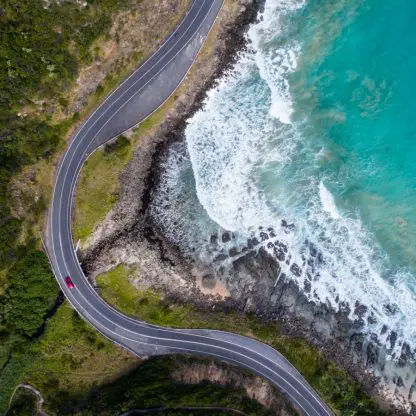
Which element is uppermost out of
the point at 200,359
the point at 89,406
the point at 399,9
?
the point at 399,9

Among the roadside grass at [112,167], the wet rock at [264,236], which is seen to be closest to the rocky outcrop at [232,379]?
the wet rock at [264,236]

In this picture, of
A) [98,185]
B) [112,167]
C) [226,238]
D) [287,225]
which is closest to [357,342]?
[287,225]

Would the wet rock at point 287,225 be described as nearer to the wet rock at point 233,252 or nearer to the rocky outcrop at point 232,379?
the wet rock at point 233,252

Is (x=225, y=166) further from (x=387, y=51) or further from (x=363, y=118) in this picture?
(x=387, y=51)

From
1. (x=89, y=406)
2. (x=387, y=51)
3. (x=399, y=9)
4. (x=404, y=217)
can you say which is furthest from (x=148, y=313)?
(x=399, y=9)

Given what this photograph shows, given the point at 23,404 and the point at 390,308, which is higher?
the point at 390,308

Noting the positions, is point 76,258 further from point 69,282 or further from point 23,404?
point 23,404
